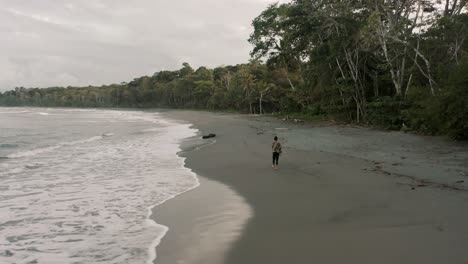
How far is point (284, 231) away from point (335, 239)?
917 millimetres

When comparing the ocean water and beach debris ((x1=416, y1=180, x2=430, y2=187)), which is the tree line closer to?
beach debris ((x1=416, y1=180, x2=430, y2=187))

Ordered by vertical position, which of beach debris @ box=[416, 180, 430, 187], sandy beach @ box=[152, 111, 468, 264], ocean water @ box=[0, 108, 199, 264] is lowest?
ocean water @ box=[0, 108, 199, 264]

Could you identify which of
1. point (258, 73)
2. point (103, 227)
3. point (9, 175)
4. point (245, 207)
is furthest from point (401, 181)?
point (258, 73)

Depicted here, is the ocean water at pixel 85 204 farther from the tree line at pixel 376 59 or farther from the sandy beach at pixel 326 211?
the tree line at pixel 376 59

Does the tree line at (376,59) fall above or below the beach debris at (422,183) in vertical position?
above

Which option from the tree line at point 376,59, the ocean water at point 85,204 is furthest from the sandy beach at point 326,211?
the tree line at point 376,59

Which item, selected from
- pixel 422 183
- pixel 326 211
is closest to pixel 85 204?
pixel 326 211

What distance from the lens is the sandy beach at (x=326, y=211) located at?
5.75m

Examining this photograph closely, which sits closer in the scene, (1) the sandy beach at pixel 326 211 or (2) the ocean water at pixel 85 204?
(1) the sandy beach at pixel 326 211

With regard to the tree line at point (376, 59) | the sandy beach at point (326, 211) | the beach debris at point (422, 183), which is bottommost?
the sandy beach at point (326, 211)

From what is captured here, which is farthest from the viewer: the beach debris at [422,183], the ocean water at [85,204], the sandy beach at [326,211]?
the beach debris at [422,183]

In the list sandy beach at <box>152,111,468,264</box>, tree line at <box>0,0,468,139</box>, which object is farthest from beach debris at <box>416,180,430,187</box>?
tree line at <box>0,0,468,139</box>

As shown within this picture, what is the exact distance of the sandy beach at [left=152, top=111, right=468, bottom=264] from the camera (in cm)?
575

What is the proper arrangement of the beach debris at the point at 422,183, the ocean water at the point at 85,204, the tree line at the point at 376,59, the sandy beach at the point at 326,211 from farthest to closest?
the tree line at the point at 376,59 → the beach debris at the point at 422,183 → the ocean water at the point at 85,204 → the sandy beach at the point at 326,211
